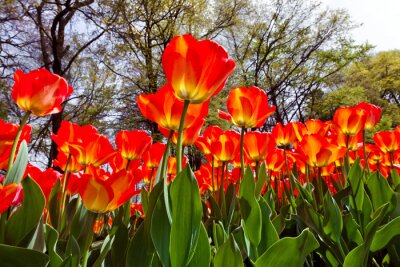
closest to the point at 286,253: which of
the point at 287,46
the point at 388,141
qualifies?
the point at 388,141

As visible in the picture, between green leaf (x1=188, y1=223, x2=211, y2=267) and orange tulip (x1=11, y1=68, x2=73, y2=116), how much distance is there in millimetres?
419

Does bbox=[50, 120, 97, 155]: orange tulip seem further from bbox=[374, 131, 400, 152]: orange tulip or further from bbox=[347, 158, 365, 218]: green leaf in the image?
bbox=[374, 131, 400, 152]: orange tulip

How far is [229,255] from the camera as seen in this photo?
53 centimetres

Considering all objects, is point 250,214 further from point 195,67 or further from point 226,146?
point 226,146

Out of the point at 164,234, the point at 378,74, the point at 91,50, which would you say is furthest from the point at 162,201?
the point at 378,74

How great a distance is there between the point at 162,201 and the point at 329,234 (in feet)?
1.58

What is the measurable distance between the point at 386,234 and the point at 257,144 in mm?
452

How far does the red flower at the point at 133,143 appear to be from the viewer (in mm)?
995

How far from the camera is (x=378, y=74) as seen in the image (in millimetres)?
16172

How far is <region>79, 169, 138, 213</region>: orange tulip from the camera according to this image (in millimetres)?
617

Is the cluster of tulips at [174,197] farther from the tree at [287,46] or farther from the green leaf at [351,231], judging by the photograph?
the tree at [287,46]

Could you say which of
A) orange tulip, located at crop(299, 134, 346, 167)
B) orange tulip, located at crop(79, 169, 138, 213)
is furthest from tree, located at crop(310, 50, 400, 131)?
orange tulip, located at crop(79, 169, 138, 213)

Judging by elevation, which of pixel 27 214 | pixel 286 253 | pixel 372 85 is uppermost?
pixel 372 85

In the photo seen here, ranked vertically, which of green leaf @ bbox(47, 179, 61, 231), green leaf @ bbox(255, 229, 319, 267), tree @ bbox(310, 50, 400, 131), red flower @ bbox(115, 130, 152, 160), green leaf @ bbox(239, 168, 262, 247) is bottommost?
green leaf @ bbox(255, 229, 319, 267)
